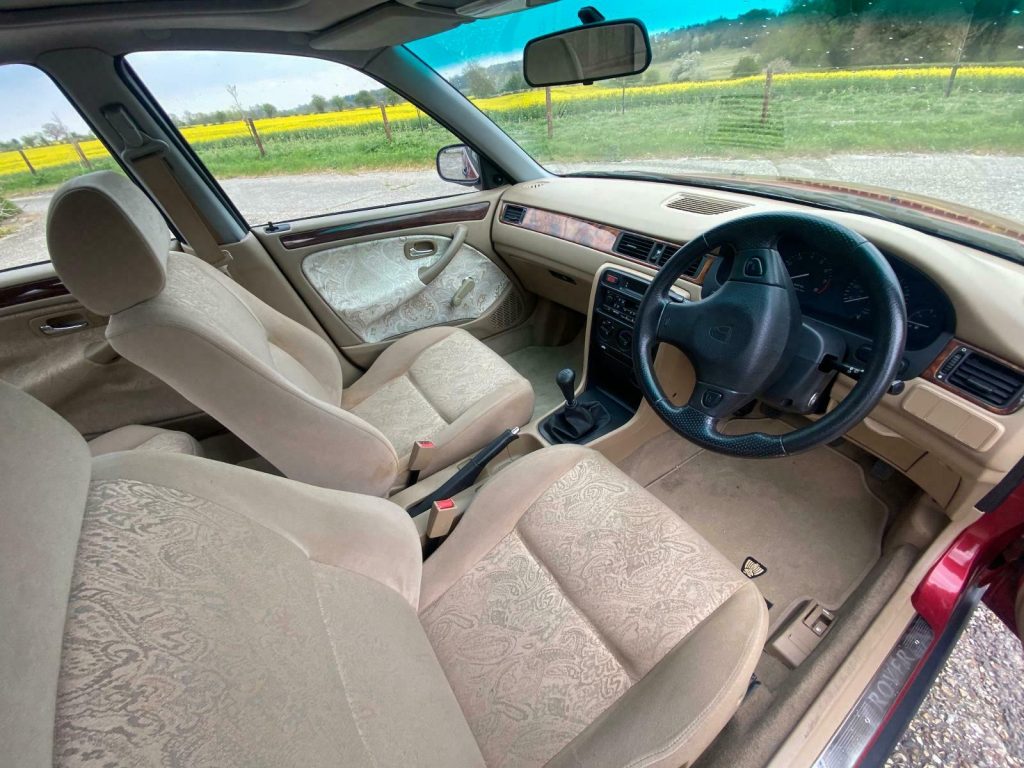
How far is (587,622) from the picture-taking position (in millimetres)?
949

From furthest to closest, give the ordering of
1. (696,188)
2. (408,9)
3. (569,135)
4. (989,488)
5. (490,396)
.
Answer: (569,135), (696,188), (490,396), (408,9), (989,488)

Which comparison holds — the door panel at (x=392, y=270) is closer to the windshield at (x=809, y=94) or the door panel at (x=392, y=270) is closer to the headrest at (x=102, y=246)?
the windshield at (x=809, y=94)

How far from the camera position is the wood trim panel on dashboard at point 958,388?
36.4 inches

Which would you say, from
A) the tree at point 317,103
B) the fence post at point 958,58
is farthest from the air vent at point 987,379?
the tree at point 317,103

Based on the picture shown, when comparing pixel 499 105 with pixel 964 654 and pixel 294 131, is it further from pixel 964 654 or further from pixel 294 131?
pixel 964 654

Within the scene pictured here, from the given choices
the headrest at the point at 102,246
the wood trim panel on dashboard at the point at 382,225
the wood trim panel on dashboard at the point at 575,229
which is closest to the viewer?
the headrest at the point at 102,246

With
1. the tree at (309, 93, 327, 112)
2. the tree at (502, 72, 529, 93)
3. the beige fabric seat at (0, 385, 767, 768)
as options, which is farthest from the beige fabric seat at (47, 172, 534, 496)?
the tree at (502, 72, 529, 93)

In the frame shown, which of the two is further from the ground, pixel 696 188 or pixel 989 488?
pixel 696 188

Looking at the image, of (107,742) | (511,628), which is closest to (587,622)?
(511,628)

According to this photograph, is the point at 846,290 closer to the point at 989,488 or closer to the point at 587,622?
the point at 989,488

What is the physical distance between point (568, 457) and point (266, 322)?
3.14ft

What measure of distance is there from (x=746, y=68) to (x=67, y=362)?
2466 millimetres

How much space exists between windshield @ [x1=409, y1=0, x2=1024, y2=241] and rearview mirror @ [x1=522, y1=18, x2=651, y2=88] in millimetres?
42

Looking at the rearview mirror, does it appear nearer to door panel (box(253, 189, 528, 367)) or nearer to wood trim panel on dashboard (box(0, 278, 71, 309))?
door panel (box(253, 189, 528, 367))
